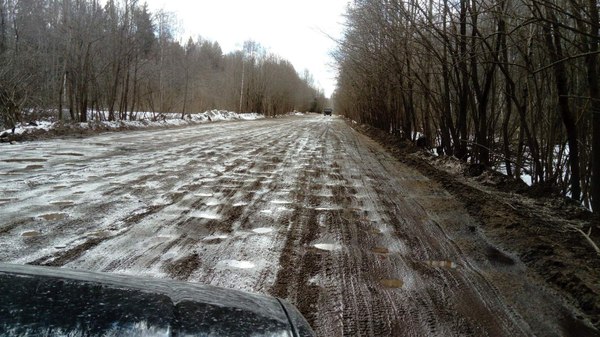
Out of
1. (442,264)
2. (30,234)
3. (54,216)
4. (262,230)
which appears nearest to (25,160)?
(54,216)

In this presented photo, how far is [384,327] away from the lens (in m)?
2.55

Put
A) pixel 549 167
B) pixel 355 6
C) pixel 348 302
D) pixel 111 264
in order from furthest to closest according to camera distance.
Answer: pixel 355 6
pixel 549 167
pixel 111 264
pixel 348 302

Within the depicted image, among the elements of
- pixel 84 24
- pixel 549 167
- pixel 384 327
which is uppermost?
pixel 84 24

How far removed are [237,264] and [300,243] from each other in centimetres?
80

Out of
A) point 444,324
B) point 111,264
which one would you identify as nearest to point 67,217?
point 111,264

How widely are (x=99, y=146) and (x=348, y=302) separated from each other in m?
9.82

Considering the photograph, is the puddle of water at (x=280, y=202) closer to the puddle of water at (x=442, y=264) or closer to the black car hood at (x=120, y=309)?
the puddle of water at (x=442, y=264)

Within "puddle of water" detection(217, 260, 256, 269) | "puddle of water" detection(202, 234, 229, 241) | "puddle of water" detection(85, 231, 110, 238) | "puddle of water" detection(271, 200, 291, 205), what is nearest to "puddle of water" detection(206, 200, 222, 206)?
"puddle of water" detection(271, 200, 291, 205)

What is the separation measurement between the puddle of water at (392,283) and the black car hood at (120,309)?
1.96m

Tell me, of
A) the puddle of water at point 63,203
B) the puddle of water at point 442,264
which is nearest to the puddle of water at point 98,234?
the puddle of water at point 63,203

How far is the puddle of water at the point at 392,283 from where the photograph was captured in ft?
10.3

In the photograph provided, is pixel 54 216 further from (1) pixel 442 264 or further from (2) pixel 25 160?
(2) pixel 25 160

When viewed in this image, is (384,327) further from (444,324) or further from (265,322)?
(265,322)

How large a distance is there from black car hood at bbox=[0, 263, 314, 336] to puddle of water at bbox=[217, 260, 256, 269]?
2037 mm
